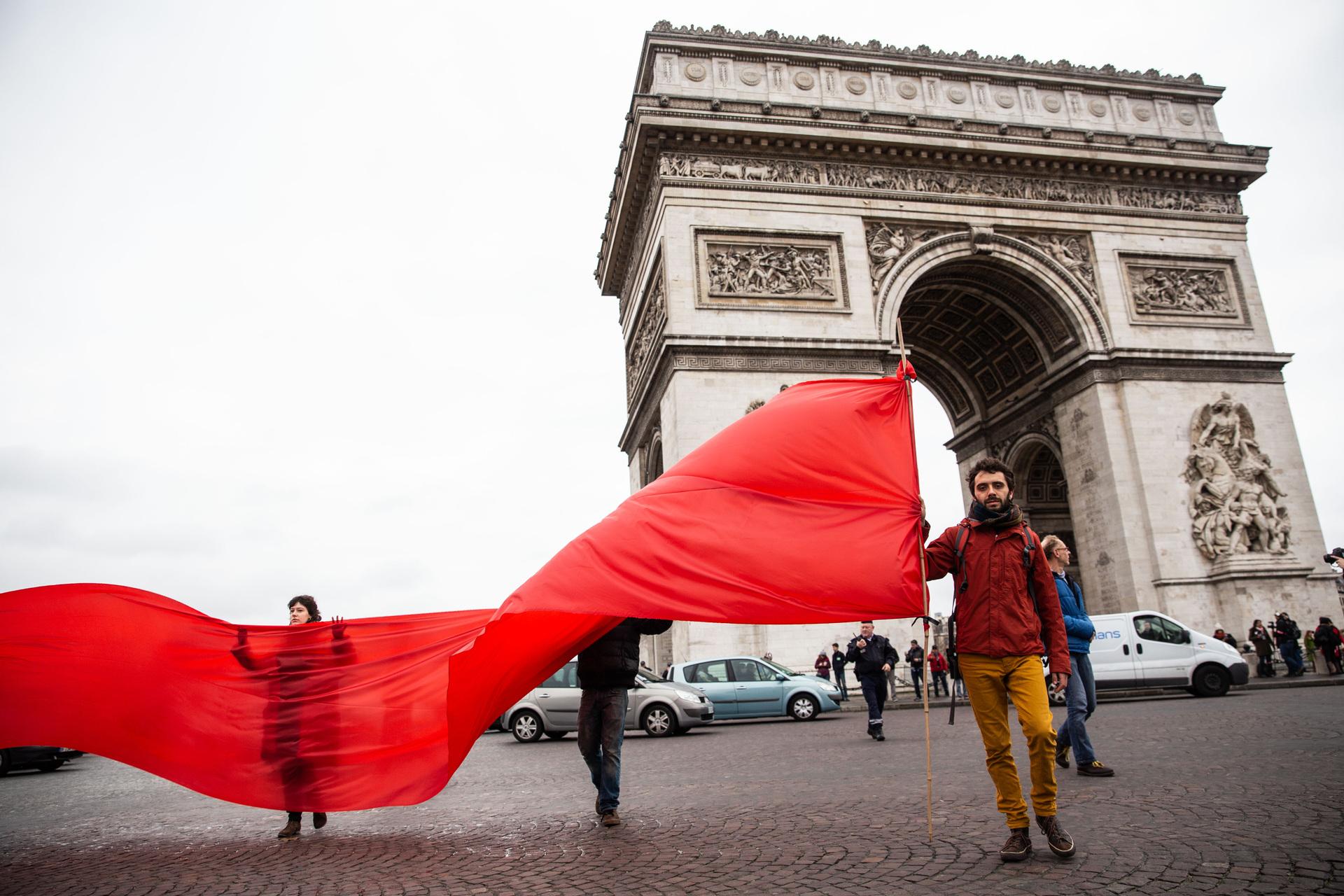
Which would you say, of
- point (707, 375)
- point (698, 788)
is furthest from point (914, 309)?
point (698, 788)

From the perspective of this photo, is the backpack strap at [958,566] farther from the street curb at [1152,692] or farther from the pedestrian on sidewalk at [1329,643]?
the pedestrian on sidewalk at [1329,643]

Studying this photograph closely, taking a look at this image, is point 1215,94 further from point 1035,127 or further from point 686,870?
point 686,870

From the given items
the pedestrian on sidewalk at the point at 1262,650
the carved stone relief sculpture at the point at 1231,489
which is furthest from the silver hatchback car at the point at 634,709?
the carved stone relief sculpture at the point at 1231,489

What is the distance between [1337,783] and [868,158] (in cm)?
2163

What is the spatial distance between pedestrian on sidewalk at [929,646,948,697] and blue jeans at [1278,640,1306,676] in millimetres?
7289

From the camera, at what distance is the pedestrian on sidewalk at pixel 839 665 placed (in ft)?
68.5

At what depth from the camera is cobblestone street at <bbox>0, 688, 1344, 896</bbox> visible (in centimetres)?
441

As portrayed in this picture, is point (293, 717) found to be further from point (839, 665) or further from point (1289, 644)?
point (1289, 644)

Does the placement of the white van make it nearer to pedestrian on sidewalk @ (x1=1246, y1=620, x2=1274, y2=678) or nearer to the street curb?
the street curb

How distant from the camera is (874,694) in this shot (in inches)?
494

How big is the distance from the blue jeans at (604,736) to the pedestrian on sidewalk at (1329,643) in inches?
774

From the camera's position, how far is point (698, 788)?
8.11 meters

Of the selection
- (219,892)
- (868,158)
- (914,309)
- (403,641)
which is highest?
(868,158)

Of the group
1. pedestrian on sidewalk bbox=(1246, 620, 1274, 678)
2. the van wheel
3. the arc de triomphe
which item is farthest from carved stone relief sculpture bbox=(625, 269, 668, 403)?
pedestrian on sidewalk bbox=(1246, 620, 1274, 678)
